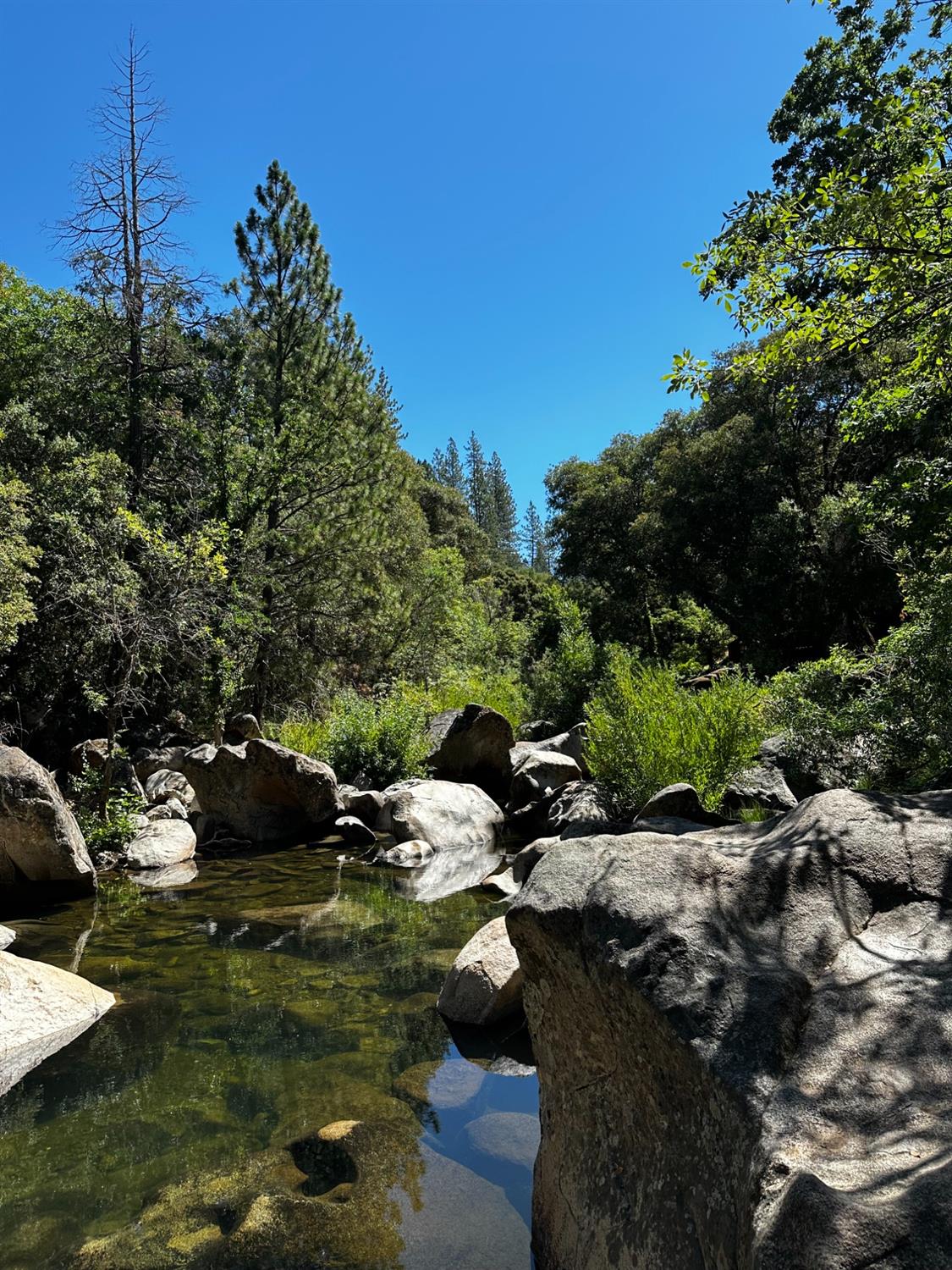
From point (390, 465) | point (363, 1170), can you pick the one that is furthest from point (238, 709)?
point (363, 1170)

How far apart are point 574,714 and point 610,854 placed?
16.6m

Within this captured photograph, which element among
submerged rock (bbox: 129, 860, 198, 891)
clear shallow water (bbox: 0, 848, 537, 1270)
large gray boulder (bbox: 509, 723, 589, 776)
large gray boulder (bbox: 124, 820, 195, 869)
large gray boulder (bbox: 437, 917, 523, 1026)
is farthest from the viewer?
large gray boulder (bbox: 509, 723, 589, 776)

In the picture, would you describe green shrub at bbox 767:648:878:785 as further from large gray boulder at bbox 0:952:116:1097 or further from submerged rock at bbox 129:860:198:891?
submerged rock at bbox 129:860:198:891

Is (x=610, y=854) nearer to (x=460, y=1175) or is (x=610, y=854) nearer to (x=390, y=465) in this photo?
(x=460, y=1175)

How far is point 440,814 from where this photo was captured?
1216cm

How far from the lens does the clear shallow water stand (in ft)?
10.6

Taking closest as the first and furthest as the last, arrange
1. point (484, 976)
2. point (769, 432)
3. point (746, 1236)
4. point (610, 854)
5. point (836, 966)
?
point (746, 1236)
point (836, 966)
point (610, 854)
point (484, 976)
point (769, 432)

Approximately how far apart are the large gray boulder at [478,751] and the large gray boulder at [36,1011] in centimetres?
912

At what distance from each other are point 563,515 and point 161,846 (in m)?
18.3

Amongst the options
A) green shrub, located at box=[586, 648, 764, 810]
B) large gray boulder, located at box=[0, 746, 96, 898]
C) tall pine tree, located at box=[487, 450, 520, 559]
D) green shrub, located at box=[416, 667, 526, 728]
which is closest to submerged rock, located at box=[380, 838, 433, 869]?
green shrub, located at box=[586, 648, 764, 810]

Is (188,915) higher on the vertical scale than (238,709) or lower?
lower

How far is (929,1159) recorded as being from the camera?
159cm

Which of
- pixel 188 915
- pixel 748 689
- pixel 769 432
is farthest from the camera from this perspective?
pixel 769 432

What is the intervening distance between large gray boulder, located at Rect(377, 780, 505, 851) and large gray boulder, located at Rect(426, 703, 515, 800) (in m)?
1.17
